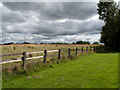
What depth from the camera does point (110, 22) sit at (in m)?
36.4

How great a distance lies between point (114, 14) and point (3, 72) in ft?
141

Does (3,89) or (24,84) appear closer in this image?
(3,89)

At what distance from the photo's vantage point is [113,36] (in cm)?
3769

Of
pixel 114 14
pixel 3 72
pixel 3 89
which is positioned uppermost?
pixel 114 14

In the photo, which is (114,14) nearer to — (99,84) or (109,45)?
(109,45)

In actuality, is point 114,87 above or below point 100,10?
below

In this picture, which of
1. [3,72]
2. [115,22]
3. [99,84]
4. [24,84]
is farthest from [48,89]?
[115,22]

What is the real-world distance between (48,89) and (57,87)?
0.48 m

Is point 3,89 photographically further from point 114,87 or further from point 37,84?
point 114,87

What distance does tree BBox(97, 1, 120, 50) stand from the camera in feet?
120

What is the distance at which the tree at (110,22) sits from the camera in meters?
36.6

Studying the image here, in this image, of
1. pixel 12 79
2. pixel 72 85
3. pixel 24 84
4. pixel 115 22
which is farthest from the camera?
pixel 115 22

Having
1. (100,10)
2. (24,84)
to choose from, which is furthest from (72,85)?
(100,10)

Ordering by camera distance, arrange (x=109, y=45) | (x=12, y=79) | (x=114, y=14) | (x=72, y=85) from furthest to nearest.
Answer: (x=109, y=45) < (x=114, y=14) < (x=12, y=79) < (x=72, y=85)
